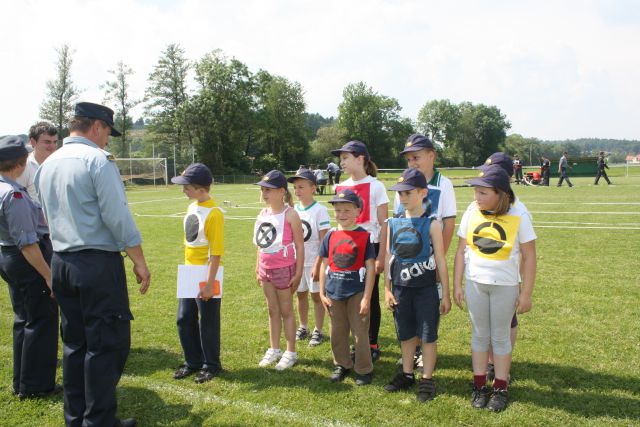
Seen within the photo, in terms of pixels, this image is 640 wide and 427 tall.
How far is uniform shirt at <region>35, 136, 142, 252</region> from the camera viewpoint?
10.6 feet

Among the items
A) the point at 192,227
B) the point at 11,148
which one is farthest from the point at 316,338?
the point at 11,148

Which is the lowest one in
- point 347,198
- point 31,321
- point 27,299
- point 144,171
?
point 31,321

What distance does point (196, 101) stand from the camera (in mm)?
62781

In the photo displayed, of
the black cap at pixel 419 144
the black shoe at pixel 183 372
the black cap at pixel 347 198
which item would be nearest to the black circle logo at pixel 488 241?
the black cap at pixel 419 144

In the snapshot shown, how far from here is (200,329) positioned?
4570mm

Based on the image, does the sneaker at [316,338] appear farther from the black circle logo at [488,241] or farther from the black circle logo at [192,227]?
the black circle logo at [488,241]

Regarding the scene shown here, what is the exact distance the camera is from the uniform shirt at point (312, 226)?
5.32m

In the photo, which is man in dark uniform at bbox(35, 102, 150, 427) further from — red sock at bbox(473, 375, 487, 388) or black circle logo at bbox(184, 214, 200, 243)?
red sock at bbox(473, 375, 487, 388)

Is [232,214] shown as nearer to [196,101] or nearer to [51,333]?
[51,333]

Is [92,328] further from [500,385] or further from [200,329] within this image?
[500,385]

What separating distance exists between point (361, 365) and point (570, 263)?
240 inches

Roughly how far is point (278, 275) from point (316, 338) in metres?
1.18

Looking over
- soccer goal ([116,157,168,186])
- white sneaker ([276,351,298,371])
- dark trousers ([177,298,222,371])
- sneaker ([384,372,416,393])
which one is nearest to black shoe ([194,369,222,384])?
dark trousers ([177,298,222,371])

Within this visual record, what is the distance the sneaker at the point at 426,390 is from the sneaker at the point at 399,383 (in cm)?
14
